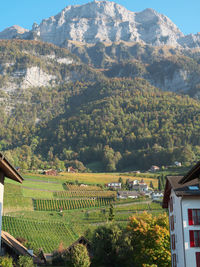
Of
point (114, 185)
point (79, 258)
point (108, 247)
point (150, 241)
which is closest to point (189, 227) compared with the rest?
point (150, 241)

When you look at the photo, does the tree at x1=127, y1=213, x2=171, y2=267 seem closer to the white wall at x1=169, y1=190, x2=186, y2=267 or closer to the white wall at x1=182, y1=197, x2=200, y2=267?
the white wall at x1=169, y1=190, x2=186, y2=267

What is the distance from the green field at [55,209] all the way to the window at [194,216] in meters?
45.1

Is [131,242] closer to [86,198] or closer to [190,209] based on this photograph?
[190,209]

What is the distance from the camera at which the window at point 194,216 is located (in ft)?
104

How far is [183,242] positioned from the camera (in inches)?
1224

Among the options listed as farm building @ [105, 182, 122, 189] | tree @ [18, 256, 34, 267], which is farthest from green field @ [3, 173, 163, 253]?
tree @ [18, 256, 34, 267]

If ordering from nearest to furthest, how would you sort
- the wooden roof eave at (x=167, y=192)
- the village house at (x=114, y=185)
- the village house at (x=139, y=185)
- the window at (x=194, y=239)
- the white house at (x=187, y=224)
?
the white house at (x=187, y=224) → the window at (x=194, y=239) → the wooden roof eave at (x=167, y=192) → the village house at (x=139, y=185) → the village house at (x=114, y=185)

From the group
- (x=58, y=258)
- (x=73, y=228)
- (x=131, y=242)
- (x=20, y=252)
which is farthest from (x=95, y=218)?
(x=20, y=252)

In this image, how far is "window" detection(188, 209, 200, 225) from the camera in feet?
104

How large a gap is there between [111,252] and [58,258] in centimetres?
1057

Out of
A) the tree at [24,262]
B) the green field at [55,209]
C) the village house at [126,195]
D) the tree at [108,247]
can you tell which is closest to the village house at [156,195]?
the village house at [126,195]

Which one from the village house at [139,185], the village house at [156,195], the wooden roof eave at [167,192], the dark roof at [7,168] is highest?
the village house at [139,185]

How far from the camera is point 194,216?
3183cm

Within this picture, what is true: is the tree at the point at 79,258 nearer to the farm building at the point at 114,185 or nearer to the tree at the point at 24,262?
the tree at the point at 24,262
